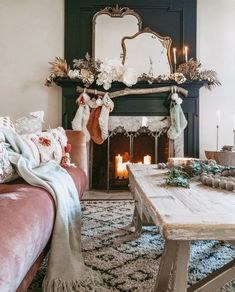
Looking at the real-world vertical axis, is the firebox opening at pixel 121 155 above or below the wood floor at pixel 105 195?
above

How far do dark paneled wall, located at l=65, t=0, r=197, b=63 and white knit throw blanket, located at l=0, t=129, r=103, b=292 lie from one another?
Result: 8.87 feet

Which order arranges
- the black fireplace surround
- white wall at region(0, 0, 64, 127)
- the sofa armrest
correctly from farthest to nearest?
white wall at region(0, 0, 64, 127), the black fireplace surround, the sofa armrest

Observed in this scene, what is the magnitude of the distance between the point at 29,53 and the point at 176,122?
6.86 ft

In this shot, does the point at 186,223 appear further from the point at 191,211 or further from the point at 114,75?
the point at 114,75

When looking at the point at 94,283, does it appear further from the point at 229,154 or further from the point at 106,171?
the point at 106,171

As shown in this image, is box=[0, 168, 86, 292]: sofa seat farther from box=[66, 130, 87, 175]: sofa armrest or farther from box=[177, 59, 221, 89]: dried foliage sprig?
box=[177, 59, 221, 89]: dried foliage sprig

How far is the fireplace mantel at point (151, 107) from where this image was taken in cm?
396

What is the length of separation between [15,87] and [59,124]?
75 cm

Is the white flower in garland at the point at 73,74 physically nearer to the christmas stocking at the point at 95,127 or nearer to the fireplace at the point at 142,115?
the fireplace at the point at 142,115

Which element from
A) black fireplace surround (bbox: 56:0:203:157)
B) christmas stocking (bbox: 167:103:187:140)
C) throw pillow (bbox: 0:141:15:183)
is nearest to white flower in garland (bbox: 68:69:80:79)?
black fireplace surround (bbox: 56:0:203:157)

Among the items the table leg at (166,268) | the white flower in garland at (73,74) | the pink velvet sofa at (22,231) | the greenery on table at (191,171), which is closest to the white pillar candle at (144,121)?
the white flower in garland at (73,74)

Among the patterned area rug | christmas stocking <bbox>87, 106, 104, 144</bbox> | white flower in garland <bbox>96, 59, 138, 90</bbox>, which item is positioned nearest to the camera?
the patterned area rug

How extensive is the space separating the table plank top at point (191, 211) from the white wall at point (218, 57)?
291 cm

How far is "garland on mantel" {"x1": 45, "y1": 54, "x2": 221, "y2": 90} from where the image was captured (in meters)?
3.80
